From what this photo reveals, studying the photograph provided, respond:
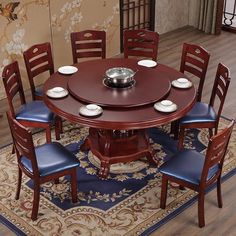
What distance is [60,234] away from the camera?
3.61 metres

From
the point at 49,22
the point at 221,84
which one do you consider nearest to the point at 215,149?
the point at 221,84

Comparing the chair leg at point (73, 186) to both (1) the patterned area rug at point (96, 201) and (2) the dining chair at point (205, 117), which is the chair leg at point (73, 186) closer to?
(1) the patterned area rug at point (96, 201)

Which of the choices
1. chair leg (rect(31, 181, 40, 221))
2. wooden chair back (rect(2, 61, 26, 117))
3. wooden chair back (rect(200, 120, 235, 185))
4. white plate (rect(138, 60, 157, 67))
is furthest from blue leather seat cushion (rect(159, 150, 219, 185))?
wooden chair back (rect(2, 61, 26, 117))

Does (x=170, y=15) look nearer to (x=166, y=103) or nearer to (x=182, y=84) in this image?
(x=182, y=84)

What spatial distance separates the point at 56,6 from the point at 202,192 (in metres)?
3.27

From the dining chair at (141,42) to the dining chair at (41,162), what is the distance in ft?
5.89

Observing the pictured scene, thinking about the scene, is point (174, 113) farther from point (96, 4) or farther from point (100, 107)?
point (96, 4)

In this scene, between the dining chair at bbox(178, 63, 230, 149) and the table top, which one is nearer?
the table top

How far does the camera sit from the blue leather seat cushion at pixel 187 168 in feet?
11.7

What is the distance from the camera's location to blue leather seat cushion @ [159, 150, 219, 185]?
358 centimetres

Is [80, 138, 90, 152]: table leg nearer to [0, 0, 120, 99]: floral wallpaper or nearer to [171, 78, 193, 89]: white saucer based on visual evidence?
[171, 78, 193, 89]: white saucer

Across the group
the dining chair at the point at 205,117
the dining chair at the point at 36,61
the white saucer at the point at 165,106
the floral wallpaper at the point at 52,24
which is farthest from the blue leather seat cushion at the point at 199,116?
the floral wallpaper at the point at 52,24

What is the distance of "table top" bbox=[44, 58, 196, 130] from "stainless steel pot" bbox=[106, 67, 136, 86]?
74mm

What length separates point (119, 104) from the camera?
12.7ft
